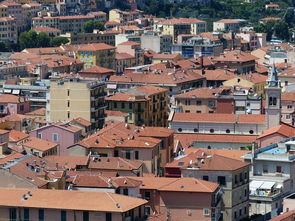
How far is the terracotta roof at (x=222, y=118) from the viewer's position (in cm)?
6456

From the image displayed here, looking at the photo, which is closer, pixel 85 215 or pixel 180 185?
pixel 85 215

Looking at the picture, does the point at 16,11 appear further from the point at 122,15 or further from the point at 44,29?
the point at 122,15

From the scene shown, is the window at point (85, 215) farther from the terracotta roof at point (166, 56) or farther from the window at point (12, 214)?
the terracotta roof at point (166, 56)

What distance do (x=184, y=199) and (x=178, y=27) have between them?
8966 cm

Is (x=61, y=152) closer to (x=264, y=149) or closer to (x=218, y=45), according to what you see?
(x=264, y=149)

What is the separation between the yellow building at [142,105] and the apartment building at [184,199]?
24120 mm

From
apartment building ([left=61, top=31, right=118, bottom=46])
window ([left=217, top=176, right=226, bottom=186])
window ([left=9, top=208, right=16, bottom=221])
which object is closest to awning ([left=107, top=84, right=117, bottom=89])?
window ([left=217, top=176, right=226, bottom=186])

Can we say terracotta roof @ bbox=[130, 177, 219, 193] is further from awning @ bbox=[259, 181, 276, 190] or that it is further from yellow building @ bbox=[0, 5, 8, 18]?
yellow building @ bbox=[0, 5, 8, 18]

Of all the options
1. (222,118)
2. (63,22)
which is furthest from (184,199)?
(63,22)

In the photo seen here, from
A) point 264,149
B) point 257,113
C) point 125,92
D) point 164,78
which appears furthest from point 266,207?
point 164,78

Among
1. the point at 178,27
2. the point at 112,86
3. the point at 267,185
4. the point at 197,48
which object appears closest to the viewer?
the point at 267,185

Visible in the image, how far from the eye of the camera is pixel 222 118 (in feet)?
214

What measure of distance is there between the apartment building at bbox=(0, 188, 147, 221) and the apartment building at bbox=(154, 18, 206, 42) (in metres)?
86.5

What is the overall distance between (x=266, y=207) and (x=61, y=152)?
13.4 meters
